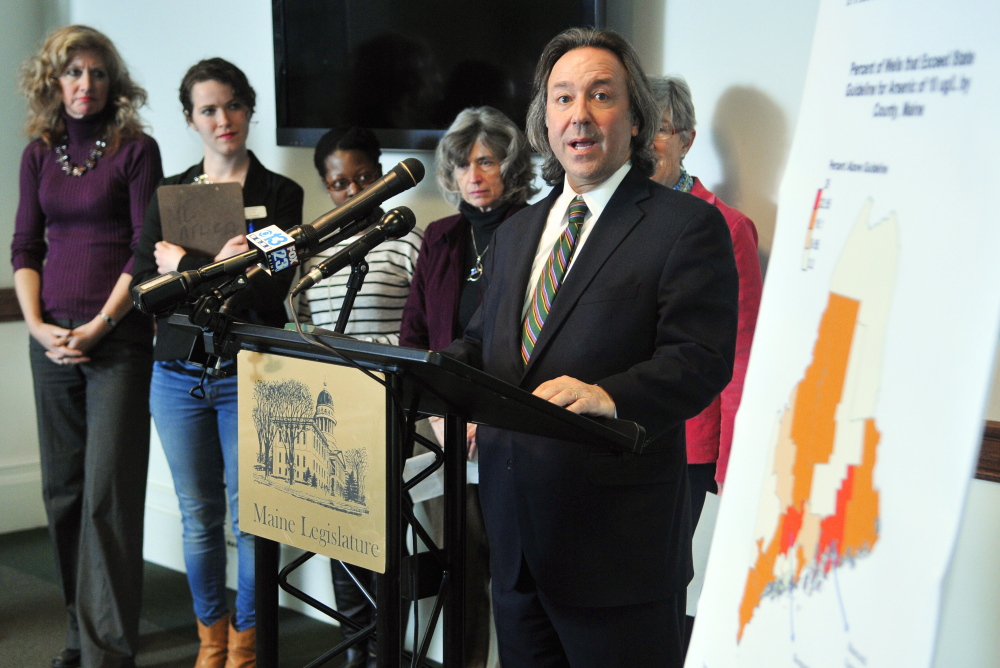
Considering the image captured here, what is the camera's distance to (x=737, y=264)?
221 cm

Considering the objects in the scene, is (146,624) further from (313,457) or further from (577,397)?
(577,397)

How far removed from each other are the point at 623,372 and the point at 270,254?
581mm

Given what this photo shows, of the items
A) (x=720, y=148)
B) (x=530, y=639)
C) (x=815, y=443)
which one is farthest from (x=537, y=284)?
(x=720, y=148)

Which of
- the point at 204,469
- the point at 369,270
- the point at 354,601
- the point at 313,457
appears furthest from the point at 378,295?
the point at 313,457

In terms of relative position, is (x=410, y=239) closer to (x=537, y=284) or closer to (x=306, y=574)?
(x=537, y=284)

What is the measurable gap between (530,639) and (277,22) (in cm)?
243

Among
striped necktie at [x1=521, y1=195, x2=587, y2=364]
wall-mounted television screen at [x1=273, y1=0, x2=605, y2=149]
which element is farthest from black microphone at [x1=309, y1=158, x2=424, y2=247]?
wall-mounted television screen at [x1=273, y1=0, x2=605, y2=149]

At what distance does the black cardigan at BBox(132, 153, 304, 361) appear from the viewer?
2453 millimetres

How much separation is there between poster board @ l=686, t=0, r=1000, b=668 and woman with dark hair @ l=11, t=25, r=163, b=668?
7.41ft

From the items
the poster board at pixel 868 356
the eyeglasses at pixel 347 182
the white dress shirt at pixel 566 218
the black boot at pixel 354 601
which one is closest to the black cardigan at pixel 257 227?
the eyeglasses at pixel 347 182

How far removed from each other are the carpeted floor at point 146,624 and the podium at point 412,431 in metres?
1.51

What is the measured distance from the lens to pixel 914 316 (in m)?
0.67

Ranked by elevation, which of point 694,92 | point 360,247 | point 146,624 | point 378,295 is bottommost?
point 146,624

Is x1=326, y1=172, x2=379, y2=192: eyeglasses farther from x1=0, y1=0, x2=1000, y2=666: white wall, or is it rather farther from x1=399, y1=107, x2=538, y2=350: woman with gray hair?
x1=0, y1=0, x2=1000, y2=666: white wall
